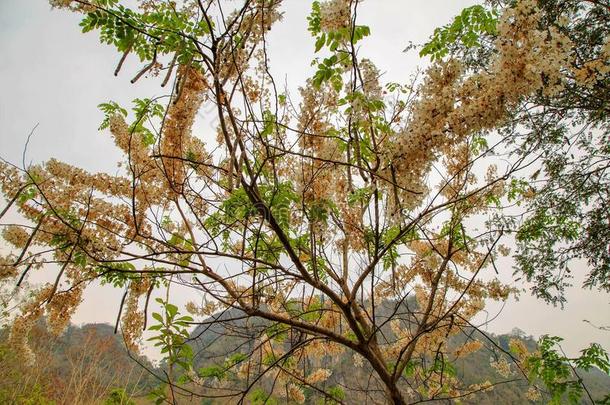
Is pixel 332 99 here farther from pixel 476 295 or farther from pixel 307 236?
pixel 476 295

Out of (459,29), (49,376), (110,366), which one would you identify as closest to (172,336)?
(459,29)

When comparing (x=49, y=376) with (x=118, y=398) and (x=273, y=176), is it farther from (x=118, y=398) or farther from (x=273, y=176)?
(x=273, y=176)

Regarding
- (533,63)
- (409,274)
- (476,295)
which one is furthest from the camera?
(476,295)

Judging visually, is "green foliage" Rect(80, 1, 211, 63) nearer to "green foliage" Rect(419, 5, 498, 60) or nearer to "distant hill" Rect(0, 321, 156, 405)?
"green foliage" Rect(419, 5, 498, 60)

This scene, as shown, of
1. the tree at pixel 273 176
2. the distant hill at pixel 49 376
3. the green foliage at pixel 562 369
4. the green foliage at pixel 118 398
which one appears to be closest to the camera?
the tree at pixel 273 176

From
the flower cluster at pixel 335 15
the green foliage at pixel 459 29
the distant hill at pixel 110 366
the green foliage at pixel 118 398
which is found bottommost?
the green foliage at pixel 118 398

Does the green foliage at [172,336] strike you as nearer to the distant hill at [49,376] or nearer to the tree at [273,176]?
the tree at [273,176]

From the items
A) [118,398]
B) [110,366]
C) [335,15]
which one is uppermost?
[335,15]

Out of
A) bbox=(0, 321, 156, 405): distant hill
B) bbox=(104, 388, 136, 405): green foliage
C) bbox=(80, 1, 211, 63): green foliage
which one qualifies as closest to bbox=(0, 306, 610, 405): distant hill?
bbox=(0, 321, 156, 405): distant hill

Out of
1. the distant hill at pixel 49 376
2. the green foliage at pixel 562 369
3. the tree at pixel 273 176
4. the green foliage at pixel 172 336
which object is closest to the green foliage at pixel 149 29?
the tree at pixel 273 176

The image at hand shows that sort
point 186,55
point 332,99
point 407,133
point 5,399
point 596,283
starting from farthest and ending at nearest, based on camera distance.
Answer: point 5,399 < point 596,283 < point 332,99 < point 186,55 < point 407,133

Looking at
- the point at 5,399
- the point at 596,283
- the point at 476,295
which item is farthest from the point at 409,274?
the point at 5,399

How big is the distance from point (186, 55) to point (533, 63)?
1.67 meters

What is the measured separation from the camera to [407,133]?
1624 millimetres
